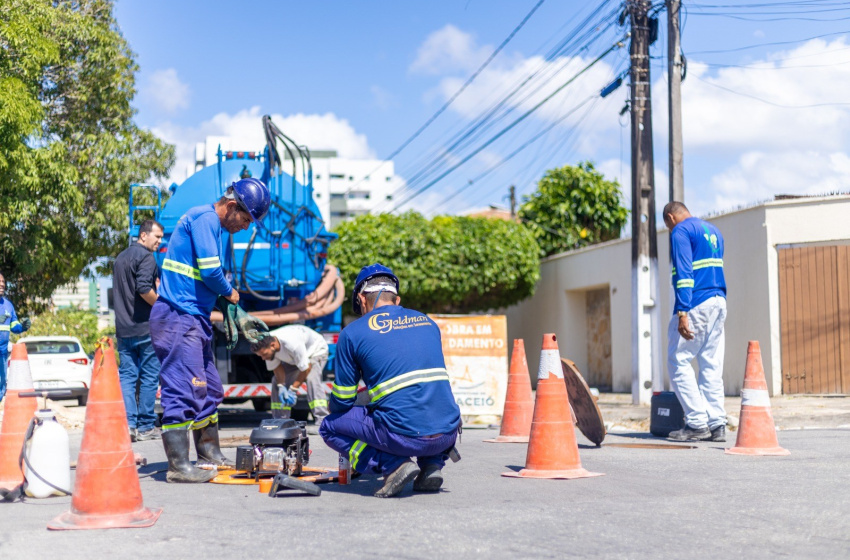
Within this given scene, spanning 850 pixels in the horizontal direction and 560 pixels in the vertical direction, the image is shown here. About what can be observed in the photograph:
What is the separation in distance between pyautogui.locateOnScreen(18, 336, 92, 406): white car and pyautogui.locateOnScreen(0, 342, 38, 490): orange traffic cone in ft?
42.7

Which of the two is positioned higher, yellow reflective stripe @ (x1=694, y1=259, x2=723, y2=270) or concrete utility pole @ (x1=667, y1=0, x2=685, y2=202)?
concrete utility pole @ (x1=667, y1=0, x2=685, y2=202)

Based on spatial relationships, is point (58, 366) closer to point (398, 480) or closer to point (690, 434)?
point (690, 434)

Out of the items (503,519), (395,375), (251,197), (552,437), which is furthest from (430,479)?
(251,197)

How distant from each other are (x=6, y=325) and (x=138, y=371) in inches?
76.6

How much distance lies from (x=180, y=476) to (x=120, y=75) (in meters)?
17.0

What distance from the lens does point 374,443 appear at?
5707mm

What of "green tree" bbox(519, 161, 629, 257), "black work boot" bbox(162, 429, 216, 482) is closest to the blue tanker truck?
"black work boot" bbox(162, 429, 216, 482)

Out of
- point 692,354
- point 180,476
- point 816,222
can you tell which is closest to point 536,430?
point 180,476

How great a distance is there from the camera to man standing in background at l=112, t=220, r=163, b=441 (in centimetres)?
938

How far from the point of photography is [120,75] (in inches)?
849

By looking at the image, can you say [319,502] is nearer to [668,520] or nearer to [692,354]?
[668,520]

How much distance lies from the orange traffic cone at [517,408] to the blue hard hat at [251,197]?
10.5 feet

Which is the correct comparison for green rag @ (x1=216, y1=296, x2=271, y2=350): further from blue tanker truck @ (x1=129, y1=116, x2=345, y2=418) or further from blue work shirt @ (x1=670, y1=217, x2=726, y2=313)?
blue work shirt @ (x1=670, y1=217, x2=726, y2=313)

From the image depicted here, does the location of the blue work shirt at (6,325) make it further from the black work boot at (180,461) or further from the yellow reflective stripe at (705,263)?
the yellow reflective stripe at (705,263)
